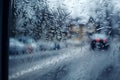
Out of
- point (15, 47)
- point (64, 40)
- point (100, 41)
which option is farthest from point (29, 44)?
point (100, 41)

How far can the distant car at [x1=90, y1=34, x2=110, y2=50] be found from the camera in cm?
172

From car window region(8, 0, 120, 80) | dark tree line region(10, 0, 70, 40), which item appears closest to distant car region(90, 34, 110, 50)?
car window region(8, 0, 120, 80)

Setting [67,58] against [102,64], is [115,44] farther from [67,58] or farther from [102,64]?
[67,58]

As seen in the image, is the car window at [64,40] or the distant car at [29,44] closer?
the car window at [64,40]

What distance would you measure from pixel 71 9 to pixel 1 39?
18.4 inches

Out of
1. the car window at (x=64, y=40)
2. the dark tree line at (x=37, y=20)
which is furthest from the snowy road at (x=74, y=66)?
the dark tree line at (x=37, y=20)

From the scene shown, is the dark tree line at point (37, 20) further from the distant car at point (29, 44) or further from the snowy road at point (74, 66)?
the snowy road at point (74, 66)

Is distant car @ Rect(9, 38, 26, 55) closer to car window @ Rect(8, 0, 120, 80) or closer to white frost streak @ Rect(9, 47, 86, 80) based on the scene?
car window @ Rect(8, 0, 120, 80)

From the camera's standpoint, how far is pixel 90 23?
1754mm

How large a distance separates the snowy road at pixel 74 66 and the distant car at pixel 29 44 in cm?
7

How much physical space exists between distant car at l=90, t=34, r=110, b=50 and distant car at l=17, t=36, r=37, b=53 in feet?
1.15

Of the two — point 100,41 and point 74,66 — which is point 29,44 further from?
point 100,41

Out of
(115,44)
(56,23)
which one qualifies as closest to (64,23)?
(56,23)

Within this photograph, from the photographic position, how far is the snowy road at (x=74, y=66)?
67.4 inches
